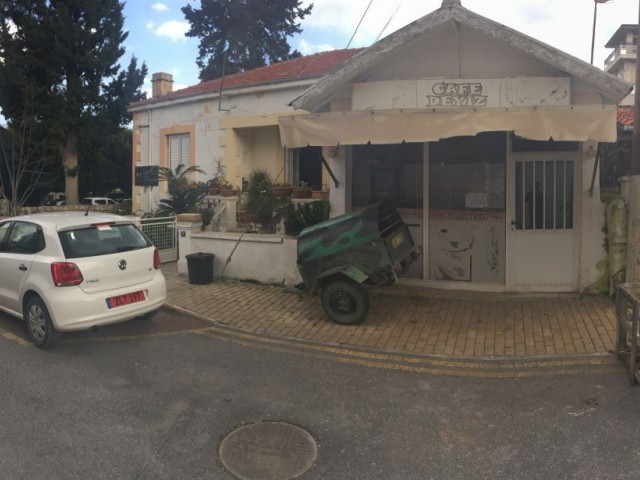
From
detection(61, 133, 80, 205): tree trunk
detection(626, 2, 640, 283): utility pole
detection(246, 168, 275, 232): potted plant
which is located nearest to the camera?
detection(626, 2, 640, 283): utility pole

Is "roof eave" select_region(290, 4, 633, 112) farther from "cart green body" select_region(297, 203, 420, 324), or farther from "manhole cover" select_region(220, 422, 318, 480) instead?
"manhole cover" select_region(220, 422, 318, 480)

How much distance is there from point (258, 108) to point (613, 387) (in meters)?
10.8

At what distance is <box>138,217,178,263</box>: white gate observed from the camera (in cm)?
1146

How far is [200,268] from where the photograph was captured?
914cm

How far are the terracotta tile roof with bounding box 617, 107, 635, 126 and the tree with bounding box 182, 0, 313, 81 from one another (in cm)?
2463

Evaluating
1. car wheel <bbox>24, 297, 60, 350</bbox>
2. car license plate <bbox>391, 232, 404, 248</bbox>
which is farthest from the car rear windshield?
car license plate <bbox>391, 232, 404, 248</bbox>

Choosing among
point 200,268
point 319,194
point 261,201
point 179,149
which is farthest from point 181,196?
point 200,268

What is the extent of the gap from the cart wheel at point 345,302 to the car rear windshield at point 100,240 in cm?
248

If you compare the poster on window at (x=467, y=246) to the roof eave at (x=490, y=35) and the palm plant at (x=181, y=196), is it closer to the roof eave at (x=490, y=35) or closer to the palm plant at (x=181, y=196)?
the roof eave at (x=490, y=35)

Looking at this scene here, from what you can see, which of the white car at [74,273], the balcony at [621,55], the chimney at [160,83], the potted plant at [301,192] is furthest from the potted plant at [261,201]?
the balcony at [621,55]

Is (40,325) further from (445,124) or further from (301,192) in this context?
(301,192)

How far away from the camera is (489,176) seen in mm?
8070

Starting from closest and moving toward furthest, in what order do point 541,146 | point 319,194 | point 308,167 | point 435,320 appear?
1. point 435,320
2. point 541,146
3. point 319,194
4. point 308,167

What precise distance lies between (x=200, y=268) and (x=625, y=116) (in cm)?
988
